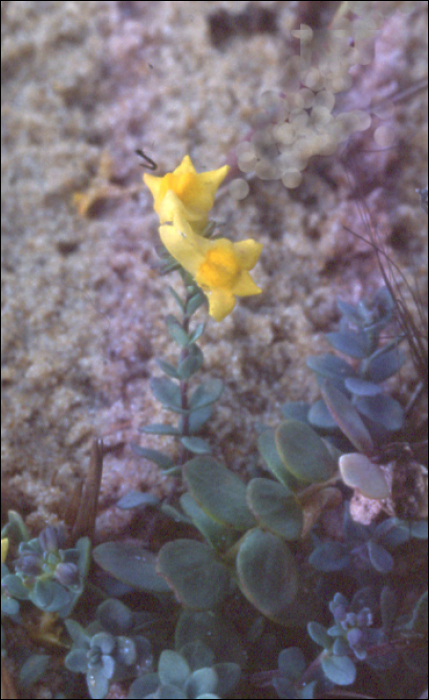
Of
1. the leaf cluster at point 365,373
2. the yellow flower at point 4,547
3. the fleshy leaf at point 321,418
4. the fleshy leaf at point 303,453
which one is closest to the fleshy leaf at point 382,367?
the leaf cluster at point 365,373

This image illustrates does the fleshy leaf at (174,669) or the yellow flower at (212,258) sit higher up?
the yellow flower at (212,258)

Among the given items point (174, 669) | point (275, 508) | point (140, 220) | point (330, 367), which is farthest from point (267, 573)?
point (140, 220)

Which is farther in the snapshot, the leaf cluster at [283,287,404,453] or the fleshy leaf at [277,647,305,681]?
the leaf cluster at [283,287,404,453]

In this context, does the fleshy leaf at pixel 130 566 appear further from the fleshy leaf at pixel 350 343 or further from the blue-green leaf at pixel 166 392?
the fleshy leaf at pixel 350 343

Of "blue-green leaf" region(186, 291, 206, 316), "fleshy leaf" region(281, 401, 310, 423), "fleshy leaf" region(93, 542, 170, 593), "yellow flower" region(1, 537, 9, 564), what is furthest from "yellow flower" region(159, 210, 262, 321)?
"yellow flower" region(1, 537, 9, 564)

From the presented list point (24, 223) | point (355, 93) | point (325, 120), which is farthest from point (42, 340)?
point (355, 93)

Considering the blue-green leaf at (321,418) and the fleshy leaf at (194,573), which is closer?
the fleshy leaf at (194,573)

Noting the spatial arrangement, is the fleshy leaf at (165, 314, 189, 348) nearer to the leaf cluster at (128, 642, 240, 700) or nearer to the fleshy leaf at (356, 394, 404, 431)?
the fleshy leaf at (356, 394, 404, 431)
